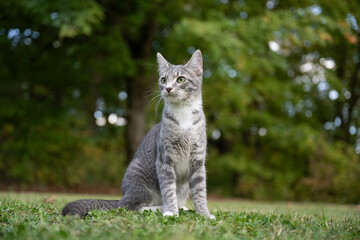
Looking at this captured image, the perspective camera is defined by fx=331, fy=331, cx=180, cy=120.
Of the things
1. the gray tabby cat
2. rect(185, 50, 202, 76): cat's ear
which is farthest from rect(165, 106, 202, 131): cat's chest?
rect(185, 50, 202, 76): cat's ear

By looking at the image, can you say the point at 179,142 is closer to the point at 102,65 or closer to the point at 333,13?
the point at 102,65

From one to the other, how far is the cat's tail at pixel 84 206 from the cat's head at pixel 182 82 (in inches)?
63.4

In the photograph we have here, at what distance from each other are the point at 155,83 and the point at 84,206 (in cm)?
824

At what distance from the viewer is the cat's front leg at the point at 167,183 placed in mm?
4176

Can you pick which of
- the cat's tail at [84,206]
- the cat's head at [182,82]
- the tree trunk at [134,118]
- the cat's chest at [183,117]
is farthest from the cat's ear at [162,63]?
the tree trunk at [134,118]

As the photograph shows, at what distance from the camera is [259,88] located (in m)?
12.9

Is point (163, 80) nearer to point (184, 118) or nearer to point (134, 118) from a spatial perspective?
point (184, 118)

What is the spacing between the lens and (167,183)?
4.28 m

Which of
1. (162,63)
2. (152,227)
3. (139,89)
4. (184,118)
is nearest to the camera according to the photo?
(152,227)

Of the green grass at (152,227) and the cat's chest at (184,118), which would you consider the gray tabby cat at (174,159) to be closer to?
the cat's chest at (184,118)

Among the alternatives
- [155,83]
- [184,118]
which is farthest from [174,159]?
[155,83]

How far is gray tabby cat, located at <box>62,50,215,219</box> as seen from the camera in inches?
169

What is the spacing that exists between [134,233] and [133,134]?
8.58 m

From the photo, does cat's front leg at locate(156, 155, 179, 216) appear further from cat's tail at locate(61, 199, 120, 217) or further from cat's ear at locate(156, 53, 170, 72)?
cat's ear at locate(156, 53, 170, 72)
